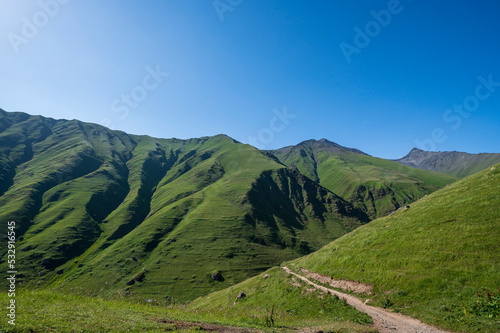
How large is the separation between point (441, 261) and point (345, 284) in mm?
12588

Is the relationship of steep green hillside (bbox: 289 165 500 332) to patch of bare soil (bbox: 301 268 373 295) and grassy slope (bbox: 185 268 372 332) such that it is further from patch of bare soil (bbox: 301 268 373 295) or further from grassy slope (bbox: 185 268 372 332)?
grassy slope (bbox: 185 268 372 332)

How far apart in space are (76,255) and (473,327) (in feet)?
696

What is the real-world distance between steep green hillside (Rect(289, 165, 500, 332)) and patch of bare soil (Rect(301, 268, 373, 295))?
750 millimetres

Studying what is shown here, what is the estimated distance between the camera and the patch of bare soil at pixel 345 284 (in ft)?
101

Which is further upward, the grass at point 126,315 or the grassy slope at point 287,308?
the grass at point 126,315

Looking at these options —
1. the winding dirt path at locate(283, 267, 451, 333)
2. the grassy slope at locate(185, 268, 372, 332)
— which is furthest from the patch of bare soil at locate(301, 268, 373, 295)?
the grassy slope at locate(185, 268, 372, 332)

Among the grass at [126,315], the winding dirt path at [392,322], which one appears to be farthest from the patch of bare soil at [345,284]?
the grass at [126,315]

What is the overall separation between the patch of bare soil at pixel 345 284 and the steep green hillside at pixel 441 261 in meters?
0.75

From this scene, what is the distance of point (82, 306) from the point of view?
684 inches

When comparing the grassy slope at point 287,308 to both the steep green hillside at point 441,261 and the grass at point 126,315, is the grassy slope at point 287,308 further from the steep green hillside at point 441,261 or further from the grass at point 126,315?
the steep green hillside at point 441,261

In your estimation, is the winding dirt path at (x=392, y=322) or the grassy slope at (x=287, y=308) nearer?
the winding dirt path at (x=392, y=322)

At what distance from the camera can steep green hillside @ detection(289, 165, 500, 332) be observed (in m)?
20.8

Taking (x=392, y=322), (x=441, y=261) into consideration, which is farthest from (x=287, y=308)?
(x=441, y=261)

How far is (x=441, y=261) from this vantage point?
2759 centimetres
